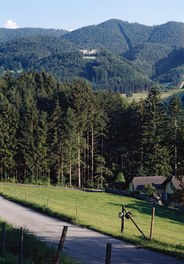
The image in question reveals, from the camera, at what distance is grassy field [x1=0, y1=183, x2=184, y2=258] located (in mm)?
22266

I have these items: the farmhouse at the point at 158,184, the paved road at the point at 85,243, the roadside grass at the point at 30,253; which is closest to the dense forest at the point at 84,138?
the farmhouse at the point at 158,184

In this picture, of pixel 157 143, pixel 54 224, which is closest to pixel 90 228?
pixel 54 224

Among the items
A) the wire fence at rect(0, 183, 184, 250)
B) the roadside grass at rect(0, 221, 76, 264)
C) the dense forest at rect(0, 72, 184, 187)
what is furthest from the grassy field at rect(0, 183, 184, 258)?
the dense forest at rect(0, 72, 184, 187)

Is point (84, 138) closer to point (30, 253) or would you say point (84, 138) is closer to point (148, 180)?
point (148, 180)

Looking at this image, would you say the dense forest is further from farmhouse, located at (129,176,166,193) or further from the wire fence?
the wire fence

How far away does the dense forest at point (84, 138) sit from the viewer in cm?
7331

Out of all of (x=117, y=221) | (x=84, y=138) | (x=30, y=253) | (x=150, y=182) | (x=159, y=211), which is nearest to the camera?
(x=30, y=253)

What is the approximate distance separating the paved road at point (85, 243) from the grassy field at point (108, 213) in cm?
66

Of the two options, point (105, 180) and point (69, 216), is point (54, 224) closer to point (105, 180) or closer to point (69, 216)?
point (69, 216)

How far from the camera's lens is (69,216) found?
27188 mm

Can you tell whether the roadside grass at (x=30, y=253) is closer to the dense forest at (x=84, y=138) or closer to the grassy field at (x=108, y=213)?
the grassy field at (x=108, y=213)

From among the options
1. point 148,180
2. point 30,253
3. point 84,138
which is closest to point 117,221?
point 30,253

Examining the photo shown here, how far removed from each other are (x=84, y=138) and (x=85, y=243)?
58.2 meters

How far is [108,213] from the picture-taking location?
40594 mm
